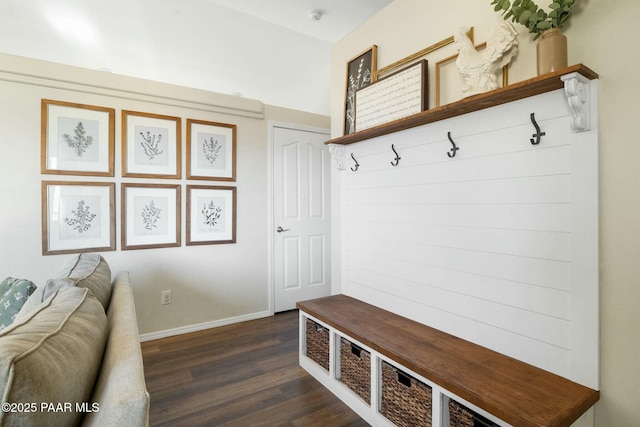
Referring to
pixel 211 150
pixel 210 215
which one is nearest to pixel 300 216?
pixel 210 215

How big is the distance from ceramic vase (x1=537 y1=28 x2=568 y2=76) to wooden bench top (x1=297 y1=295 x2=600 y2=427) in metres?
1.15

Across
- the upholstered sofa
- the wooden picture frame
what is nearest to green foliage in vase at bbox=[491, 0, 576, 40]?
the wooden picture frame

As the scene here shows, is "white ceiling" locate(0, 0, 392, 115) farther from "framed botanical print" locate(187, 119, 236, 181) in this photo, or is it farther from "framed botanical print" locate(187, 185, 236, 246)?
"framed botanical print" locate(187, 185, 236, 246)

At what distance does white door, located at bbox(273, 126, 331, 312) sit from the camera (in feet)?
11.2

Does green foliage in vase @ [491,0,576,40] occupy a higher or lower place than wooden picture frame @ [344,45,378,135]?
lower

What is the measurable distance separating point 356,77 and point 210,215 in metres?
1.80

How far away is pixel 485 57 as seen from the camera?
1379 millimetres

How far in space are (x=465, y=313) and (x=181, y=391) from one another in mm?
1752

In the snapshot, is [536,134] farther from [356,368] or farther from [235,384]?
[235,384]

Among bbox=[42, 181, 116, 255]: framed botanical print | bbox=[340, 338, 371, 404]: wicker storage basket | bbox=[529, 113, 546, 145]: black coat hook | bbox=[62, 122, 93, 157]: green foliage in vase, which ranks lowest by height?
bbox=[340, 338, 371, 404]: wicker storage basket

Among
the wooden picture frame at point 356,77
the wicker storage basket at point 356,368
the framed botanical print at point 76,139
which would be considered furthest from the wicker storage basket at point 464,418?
the framed botanical print at point 76,139

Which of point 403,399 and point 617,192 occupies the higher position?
point 617,192

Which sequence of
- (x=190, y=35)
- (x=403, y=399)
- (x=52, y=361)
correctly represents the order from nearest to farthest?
(x=52, y=361), (x=403, y=399), (x=190, y=35)

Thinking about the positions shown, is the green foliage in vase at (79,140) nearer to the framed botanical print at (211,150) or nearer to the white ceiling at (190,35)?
the framed botanical print at (211,150)
